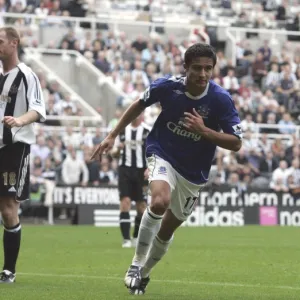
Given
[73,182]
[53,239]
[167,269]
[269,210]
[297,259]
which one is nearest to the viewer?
[167,269]

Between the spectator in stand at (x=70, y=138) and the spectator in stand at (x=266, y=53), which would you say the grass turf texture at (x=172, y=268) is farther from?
the spectator in stand at (x=266, y=53)

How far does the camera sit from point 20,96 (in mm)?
10609

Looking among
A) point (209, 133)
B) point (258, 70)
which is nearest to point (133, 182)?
point (209, 133)

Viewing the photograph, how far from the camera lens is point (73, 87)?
33.4 meters

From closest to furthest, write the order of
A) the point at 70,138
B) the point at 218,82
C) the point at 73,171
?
1. the point at 73,171
2. the point at 70,138
3. the point at 218,82

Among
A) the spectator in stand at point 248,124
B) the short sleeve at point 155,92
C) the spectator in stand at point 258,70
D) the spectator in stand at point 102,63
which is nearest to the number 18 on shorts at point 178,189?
the short sleeve at point 155,92

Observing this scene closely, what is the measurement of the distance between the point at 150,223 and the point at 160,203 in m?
0.30

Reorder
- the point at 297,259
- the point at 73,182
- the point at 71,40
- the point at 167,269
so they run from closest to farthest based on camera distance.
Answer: the point at 167,269
the point at 297,259
the point at 73,182
the point at 71,40

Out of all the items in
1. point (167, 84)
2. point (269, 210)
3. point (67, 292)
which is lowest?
point (269, 210)

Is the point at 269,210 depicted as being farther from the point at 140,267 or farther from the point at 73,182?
the point at 140,267

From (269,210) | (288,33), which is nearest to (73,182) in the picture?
(269,210)

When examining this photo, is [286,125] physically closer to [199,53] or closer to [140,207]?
[140,207]

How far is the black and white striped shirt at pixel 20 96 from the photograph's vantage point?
10.5 meters

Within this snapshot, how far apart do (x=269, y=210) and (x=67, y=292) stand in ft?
66.8
